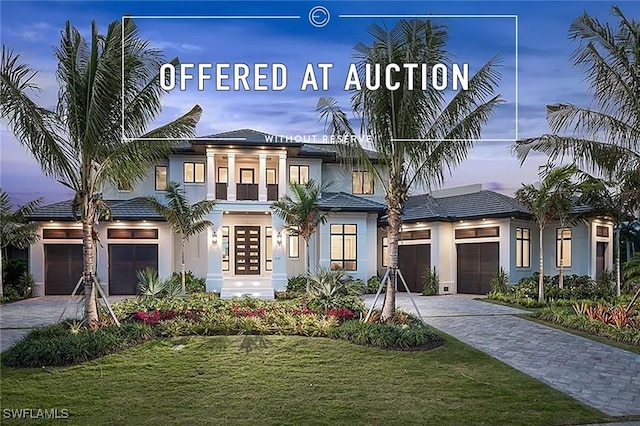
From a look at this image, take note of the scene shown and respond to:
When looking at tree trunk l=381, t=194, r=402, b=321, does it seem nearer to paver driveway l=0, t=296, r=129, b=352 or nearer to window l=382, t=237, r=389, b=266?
paver driveway l=0, t=296, r=129, b=352

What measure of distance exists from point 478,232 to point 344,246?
16.7ft

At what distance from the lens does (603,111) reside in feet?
33.0

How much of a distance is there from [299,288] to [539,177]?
880cm

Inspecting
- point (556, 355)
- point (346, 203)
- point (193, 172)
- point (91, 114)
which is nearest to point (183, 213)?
point (193, 172)

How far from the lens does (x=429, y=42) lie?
8.45m

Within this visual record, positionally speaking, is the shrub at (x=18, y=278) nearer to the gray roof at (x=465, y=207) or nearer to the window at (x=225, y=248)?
the window at (x=225, y=248)

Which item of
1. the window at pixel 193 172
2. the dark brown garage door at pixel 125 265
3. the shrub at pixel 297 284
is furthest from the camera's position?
the window at pixel 193 172

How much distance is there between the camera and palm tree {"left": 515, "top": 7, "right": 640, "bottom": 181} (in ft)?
30.7

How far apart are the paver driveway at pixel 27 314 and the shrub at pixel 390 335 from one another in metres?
5.22

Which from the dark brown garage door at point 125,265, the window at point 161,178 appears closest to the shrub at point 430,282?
the dark brown garage door at point 125,265

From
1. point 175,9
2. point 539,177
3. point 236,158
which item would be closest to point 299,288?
point 236,158

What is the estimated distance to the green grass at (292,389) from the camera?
548 cm

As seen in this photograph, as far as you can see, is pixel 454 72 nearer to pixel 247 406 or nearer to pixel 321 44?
pixel 321 44

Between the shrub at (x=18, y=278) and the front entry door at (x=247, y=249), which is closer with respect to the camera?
the shrub at (x=18, y=278)
